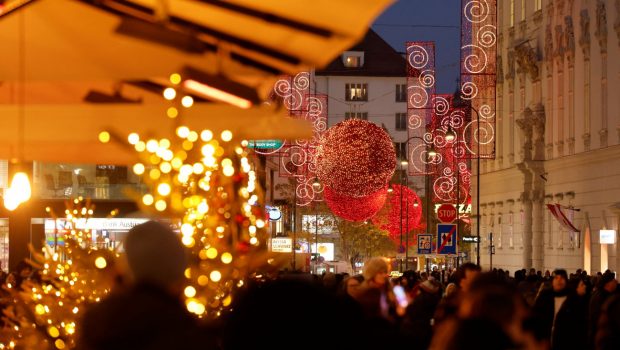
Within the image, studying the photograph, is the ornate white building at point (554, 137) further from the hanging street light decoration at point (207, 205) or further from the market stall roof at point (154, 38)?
the hanging street light decoration at point (207, 205)

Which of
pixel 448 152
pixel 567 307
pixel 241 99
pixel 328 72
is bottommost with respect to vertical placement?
pixel 567 307

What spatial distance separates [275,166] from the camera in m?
93.0

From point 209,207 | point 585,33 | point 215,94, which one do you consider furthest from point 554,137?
point 209,207

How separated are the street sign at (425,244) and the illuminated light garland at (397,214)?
126 feet

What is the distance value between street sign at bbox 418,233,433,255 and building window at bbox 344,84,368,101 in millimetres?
83171

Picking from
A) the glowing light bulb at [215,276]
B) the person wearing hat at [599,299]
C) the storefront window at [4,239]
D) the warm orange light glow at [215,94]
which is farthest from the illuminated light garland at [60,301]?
the storefront window at [4,239]

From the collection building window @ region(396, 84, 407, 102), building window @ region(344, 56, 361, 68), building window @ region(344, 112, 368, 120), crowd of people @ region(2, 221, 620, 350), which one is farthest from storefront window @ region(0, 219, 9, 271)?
building window @ region(344, 56, 361, 68)

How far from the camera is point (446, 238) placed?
35.5 meters

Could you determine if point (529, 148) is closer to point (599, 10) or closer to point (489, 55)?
point (489, 55)

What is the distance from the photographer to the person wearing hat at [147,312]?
4660 mm

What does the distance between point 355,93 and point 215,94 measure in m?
114

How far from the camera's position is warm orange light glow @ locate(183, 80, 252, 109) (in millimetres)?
13242

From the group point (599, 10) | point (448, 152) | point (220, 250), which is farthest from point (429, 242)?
point (220, 250)

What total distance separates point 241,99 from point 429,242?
3001cm
